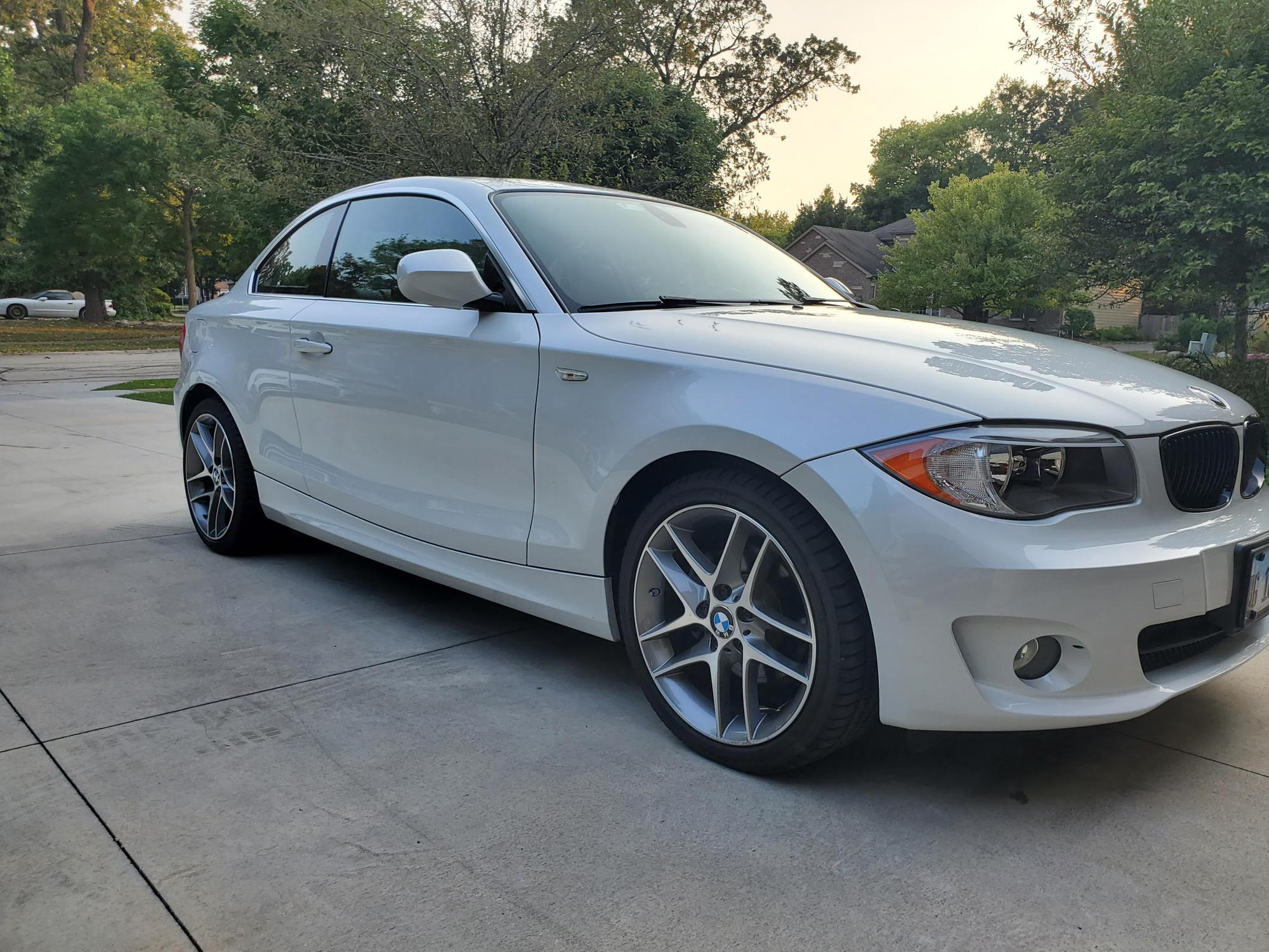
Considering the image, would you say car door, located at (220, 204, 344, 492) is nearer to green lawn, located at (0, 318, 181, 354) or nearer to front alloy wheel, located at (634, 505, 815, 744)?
front alloy wheel, located at (634, 505, 815, 744)

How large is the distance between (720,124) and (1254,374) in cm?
2844

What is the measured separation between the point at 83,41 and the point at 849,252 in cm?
4250

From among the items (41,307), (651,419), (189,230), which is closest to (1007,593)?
(651,419)

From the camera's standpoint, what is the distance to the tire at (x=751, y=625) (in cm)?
233

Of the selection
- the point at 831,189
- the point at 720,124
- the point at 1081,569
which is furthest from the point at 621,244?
the point at 831,189

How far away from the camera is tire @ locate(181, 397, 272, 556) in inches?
177

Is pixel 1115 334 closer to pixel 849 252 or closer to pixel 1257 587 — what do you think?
pixel 849 252

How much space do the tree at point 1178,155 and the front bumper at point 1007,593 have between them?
11905mm

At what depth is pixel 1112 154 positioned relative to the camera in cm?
1340

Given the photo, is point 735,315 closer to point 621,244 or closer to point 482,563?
point 621,244

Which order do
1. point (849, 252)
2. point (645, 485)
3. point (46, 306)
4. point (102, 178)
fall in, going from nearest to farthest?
1. point (645, 485)
2. point (102, 178)
3. point (46, 306)
4. point (849, 252)

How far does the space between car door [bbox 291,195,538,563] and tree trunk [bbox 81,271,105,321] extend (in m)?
44.6

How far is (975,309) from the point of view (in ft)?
138

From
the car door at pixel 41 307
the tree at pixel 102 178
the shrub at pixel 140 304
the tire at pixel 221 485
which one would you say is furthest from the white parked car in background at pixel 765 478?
the car door at pixel 41 307
